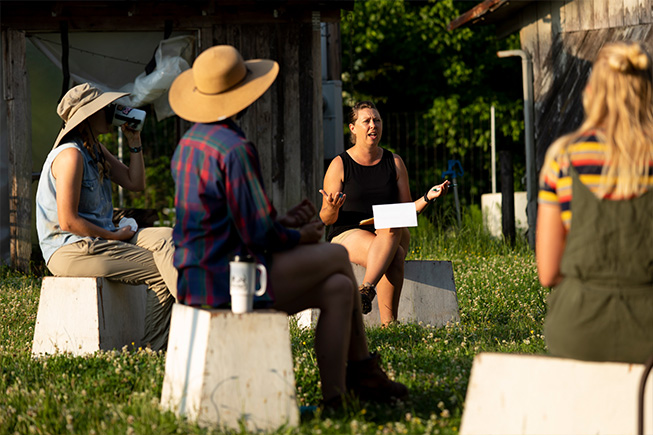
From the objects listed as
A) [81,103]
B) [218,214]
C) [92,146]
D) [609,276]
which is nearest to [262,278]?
[218,214]

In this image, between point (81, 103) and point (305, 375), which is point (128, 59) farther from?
point (305, 375)

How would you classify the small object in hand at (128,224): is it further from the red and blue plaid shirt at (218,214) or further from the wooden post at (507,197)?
the wooden post at (507,197)

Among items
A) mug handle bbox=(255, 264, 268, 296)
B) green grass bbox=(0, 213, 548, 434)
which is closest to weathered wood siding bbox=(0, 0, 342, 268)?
green grass bbox=(0, 213, 548, 434)

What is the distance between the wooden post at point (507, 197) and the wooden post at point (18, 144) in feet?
19.0

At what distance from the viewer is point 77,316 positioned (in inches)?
198

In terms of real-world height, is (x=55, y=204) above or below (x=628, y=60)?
below

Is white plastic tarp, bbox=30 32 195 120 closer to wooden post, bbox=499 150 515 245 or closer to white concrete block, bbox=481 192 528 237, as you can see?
wooden post, bbox=499 150 515 245

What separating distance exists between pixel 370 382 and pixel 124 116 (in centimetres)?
254

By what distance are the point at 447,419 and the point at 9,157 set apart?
7.00 m

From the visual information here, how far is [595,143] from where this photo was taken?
295cm

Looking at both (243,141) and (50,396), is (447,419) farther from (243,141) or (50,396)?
(50,396)

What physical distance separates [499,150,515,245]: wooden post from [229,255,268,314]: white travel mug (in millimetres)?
7960

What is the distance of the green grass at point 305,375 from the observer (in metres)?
3.49

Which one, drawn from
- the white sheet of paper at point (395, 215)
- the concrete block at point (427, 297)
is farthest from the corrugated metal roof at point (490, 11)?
the white sheet of paper at point (395, 215)
